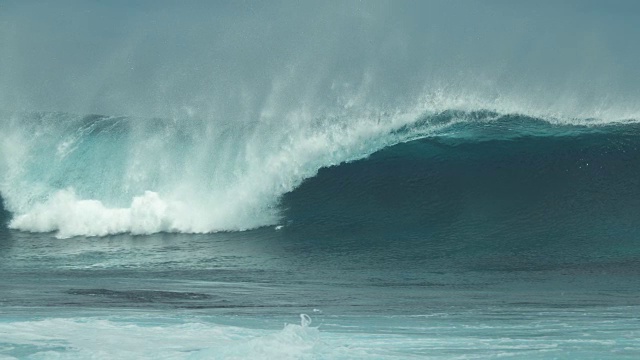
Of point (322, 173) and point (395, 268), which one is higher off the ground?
point (322, 173)

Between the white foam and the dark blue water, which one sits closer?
the dark blue water

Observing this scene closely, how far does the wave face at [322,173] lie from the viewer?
16047 millimetres

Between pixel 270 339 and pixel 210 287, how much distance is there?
371 cm

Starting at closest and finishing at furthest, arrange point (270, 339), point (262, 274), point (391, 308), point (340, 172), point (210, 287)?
point (270, 339) → point (391, 308) → point (210, 287) → point (262, 274) → point (340, 172)

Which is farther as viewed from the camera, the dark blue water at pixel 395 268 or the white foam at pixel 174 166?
the white foam at pixel 174 166

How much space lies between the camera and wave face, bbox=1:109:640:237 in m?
16.0

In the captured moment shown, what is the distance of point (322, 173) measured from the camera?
1739cm

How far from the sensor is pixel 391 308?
31.5 feet

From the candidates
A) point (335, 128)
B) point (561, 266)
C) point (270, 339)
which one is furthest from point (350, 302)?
point (335, 128)

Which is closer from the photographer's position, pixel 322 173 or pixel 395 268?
pixel 395 268

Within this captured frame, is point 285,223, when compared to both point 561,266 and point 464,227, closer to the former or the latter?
point 464,227

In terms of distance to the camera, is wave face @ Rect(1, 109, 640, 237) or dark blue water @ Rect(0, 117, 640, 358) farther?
wave face @ Rect(1, 109, 640, 237)

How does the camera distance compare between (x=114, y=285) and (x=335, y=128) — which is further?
(x=335, y=128)

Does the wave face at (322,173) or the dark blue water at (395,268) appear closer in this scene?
the dark blue water at (395,268)
